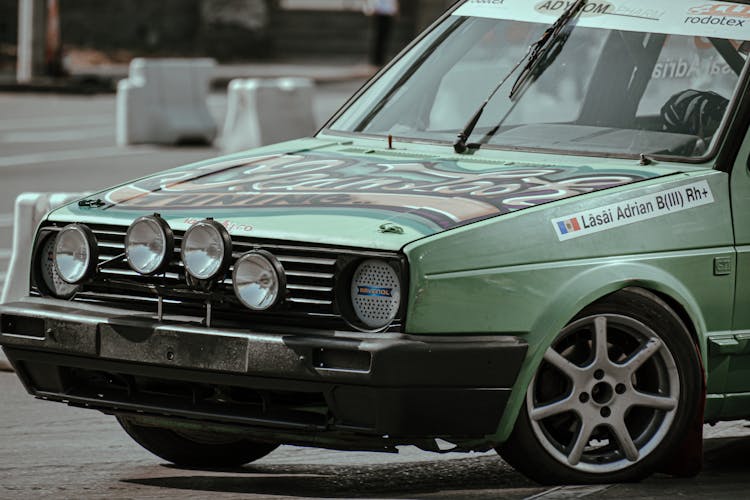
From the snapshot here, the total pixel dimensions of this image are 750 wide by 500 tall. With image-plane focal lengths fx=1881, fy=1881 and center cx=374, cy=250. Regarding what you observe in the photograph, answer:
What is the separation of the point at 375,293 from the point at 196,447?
1.29 meters

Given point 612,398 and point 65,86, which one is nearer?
point 612,398

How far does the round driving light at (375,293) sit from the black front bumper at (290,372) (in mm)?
84

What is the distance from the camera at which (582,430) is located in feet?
19.3

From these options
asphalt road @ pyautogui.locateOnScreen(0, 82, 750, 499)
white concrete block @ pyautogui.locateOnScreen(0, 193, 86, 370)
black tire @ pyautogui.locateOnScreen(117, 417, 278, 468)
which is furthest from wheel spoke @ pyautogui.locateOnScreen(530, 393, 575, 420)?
white concrete block @ pyautogui.locateOnScreen(0, 193, 86, 370)

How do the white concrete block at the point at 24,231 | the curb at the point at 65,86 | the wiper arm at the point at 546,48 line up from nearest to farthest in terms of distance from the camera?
the wiper arm at the point at 546,48
the white concrete block at the point at 24,231
the curb at the point at 65,86

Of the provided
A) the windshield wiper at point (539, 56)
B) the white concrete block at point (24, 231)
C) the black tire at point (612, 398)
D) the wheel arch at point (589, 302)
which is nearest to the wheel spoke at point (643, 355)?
the black tire at point (612, 398)

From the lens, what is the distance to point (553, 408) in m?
5.82

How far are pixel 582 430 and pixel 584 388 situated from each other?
132 mm

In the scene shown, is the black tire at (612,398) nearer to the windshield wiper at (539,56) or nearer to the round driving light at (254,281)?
the round driving light at (254,281)

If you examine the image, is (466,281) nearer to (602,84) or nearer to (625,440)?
(625,440)

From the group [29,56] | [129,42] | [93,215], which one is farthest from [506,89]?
[129,42]

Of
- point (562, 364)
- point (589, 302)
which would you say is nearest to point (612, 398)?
point (562, 364)

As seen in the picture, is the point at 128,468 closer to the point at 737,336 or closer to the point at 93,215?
the point at 93,215

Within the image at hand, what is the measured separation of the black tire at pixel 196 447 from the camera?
6.54 m
